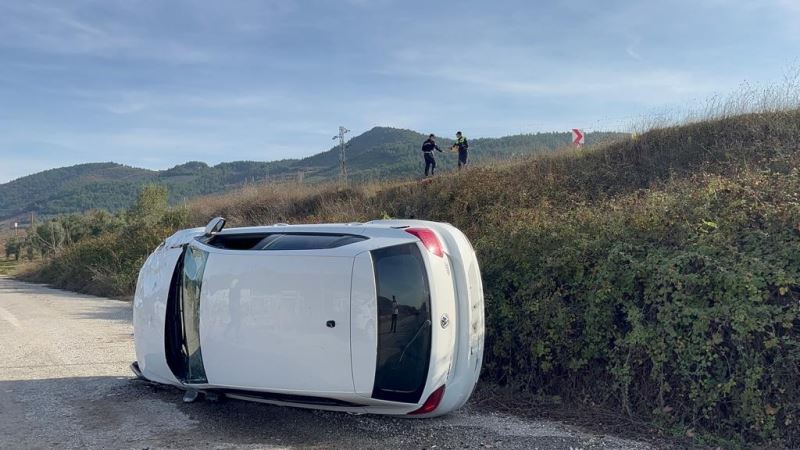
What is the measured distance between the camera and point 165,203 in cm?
3591

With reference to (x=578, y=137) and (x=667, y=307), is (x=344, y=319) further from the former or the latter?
(x=578, y=137)

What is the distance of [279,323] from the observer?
5.00 meters

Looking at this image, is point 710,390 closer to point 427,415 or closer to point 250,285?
point 427,415

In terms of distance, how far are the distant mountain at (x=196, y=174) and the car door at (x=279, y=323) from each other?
14.0 meters

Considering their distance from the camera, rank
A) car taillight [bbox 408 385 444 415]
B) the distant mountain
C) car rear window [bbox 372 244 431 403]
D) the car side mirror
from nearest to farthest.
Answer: car rear window [bbox 372 244 431 403], car taillight [bbox 408 385 444 415], the car side mirror, the distant mountain

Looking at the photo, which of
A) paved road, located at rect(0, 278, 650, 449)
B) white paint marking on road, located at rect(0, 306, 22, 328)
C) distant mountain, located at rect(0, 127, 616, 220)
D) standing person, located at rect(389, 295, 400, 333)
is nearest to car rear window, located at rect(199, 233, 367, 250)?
standing person, located at rect(389, 295, 400, 333)

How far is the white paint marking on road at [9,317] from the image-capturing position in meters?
12.4

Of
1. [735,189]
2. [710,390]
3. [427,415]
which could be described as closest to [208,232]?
[427,415]

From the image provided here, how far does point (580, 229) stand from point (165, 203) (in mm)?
33341

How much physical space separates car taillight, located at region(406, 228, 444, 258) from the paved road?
159 cm

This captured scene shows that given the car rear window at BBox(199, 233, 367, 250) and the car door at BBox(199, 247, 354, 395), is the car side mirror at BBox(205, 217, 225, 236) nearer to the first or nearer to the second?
the car rear window at BBox(199, 233, 367, 250)

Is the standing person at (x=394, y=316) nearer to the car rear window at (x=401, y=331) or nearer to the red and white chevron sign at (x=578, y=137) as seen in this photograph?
the car rear window at (x=401, y=331)

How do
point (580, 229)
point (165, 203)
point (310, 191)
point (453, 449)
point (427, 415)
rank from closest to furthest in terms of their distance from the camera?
point (453, 449)
point (427, 415)
point (580, 229)
point (310, 191)
point (165, 203)

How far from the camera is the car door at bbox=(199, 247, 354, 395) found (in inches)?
191
